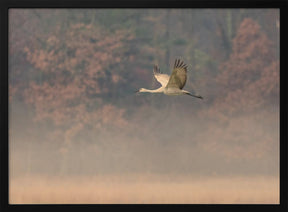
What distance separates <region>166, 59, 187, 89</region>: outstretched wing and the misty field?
1.45 m

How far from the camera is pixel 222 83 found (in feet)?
26.0

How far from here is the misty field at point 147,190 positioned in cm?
742

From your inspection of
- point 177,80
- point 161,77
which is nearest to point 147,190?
point 161,77

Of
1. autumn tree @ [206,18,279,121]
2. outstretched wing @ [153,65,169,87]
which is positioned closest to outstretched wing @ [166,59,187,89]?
outstretched wing @ [153,65,169,87]

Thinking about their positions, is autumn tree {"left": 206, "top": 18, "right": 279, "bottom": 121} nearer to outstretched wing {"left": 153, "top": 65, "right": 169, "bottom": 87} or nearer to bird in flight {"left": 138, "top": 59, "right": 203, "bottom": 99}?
outstretched wing {"left": 153, "top": 65, "right": 169, "bottom": 87}

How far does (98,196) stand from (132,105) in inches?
42.7

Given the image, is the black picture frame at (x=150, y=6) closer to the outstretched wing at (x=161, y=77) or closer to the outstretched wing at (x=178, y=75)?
the outstretched wing at (x=161, y=77)

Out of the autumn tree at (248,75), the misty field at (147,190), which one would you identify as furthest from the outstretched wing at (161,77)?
the misty field at (147,190)

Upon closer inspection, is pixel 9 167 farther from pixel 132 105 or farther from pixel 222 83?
pixel 222 83

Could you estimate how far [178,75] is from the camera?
6352 millimetres

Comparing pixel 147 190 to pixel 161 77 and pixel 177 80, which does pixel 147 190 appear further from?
pixel 177 80

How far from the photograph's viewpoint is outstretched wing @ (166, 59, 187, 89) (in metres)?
6.27

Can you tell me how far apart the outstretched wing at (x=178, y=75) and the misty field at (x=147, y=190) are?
4.77 ft

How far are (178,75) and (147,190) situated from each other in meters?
1.69
